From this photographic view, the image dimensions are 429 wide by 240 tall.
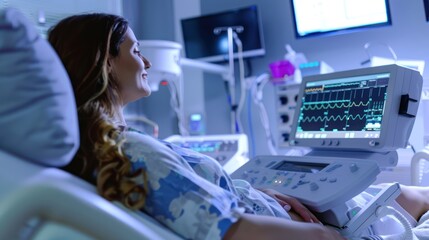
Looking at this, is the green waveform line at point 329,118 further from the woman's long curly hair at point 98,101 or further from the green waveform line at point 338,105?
the woman's long curly hair at point 98,101

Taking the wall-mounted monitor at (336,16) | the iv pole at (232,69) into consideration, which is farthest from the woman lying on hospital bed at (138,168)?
the iv pole at (232,69)

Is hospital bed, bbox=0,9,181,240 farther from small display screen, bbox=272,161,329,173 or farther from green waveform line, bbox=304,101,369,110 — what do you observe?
green waveform line, bbox=304,101,369,110

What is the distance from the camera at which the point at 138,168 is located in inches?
34.4

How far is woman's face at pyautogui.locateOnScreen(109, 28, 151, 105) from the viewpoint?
3.82 feet

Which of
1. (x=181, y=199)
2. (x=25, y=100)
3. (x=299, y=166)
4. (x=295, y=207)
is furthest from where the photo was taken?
(x=299, y=166)

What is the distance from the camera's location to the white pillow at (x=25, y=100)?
691 millimetres

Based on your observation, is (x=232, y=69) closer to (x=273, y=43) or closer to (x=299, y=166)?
(x=273, y=43)

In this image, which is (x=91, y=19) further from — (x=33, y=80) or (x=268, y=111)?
(x=268, y=111)

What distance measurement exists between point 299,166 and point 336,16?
1186mm

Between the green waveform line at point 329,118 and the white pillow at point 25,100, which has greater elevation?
the white pillow at point 25,100

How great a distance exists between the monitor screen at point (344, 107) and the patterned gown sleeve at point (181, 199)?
2.69 feet

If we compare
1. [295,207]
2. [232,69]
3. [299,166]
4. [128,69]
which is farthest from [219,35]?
[295,207]

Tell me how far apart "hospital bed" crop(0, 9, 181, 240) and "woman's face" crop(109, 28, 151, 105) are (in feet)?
1.33

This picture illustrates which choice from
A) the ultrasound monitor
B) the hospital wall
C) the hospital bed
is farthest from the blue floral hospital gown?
the hospital wall
